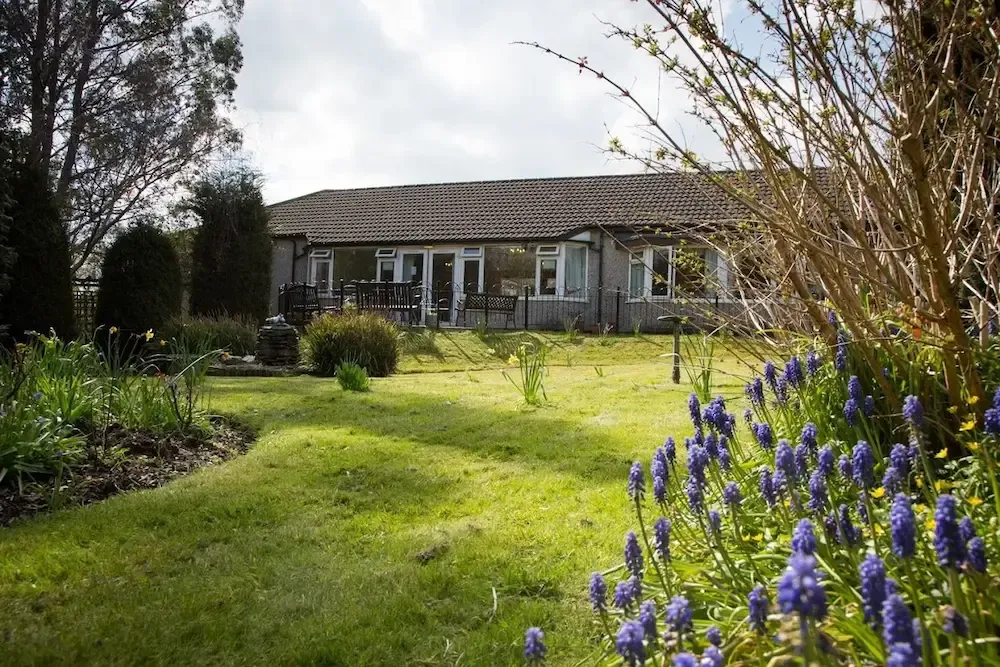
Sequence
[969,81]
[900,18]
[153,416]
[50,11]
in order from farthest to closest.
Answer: [50,11] → [153,416] → [969,81] → [900,18]

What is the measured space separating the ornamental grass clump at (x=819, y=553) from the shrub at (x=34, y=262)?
413 inches

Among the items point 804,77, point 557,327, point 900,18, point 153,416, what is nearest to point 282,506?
point 153,416

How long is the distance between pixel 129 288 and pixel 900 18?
1332 cm

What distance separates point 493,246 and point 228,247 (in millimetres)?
8018

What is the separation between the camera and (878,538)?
2076 mm

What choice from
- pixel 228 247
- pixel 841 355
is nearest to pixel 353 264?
pixel 228 247

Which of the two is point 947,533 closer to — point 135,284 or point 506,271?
point 135,284

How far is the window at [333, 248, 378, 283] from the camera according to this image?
2612 centimetres

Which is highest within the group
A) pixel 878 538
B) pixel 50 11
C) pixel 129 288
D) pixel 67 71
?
pixel 50 11

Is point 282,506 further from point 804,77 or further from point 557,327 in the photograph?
point 557,327

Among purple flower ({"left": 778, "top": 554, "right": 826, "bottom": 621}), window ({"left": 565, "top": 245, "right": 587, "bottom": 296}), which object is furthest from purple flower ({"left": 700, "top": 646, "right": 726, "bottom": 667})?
window ({"left": 565, "top": 245, "right": 587, "bottom": 296})

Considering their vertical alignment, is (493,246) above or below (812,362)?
above

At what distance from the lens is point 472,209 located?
25578mm

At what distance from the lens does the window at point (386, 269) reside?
2569cm
